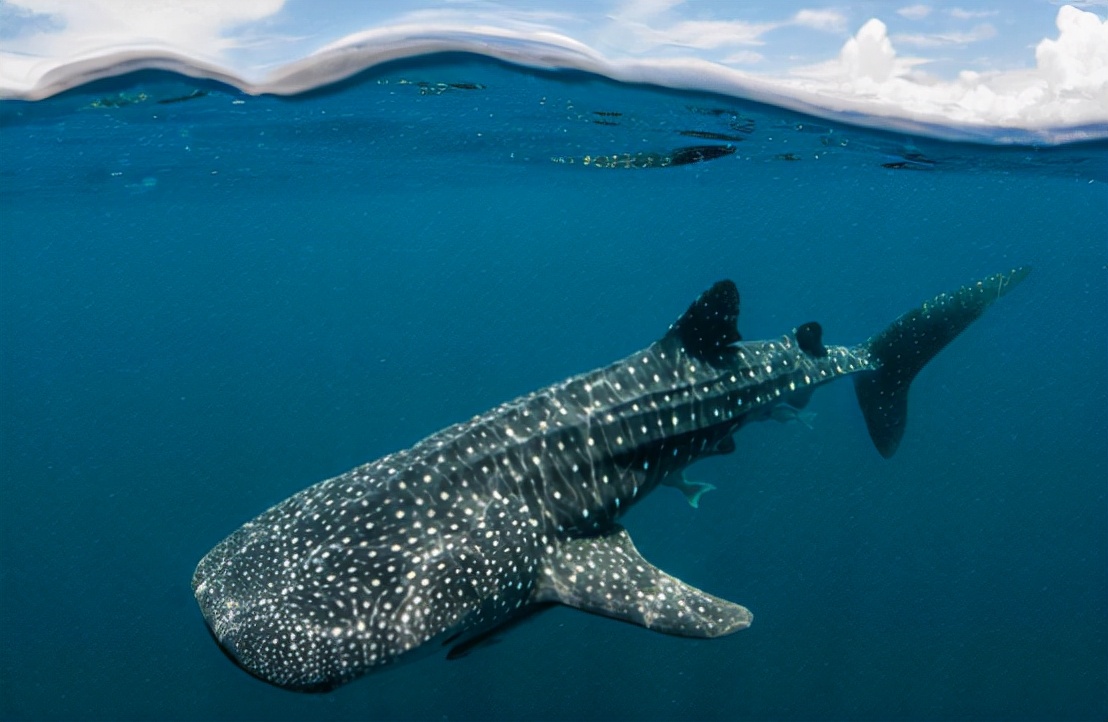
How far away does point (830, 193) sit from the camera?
116ft

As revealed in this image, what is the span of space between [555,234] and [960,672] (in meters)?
51.9

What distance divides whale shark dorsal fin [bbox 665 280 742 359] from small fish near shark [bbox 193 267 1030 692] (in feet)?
0.05

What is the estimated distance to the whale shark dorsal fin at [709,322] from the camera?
26.1 feet

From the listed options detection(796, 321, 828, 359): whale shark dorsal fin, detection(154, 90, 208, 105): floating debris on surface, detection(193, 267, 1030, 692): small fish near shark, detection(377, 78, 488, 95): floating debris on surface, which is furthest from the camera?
detection(154, 90, 208, 105): floating debris on surface

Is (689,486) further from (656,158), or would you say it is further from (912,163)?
(912,163)

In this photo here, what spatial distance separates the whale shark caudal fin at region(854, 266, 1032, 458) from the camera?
9797 mm

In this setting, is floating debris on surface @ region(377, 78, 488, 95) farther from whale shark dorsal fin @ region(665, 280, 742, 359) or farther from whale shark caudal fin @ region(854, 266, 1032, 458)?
whale shark caudal fin @ region(854, 266, 1032, 458)

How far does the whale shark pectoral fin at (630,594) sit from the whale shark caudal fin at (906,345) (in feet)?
17.8

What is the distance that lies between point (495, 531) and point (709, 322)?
345cm

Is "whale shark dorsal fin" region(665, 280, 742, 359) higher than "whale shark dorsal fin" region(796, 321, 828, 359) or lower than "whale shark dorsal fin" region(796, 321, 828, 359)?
higher

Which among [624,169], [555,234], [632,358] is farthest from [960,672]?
[555,234]

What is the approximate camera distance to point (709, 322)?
805 cm

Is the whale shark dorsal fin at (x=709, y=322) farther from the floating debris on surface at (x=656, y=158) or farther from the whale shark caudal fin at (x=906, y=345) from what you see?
the floating debris on surface at (x=656, y=158)

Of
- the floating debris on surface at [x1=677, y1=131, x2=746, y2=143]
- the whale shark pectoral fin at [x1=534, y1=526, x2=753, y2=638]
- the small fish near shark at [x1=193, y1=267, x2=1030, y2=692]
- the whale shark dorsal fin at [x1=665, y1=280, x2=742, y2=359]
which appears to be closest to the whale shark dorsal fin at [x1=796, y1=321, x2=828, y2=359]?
the small fish near shark at [x1=193, y1=267, x2=1030, y2=692]
